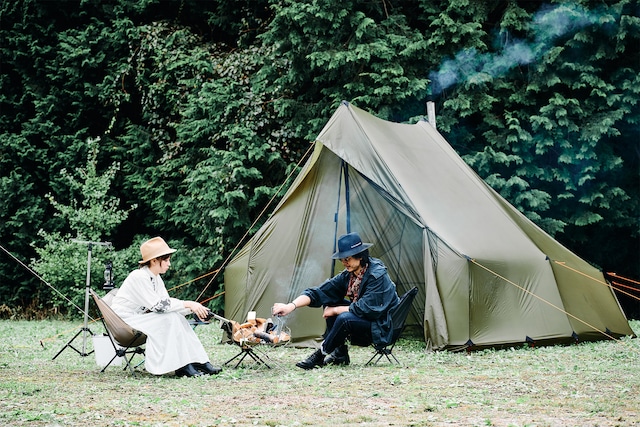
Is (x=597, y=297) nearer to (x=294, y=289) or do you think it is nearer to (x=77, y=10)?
(x=294, y=289)

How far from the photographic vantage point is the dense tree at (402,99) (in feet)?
33.7

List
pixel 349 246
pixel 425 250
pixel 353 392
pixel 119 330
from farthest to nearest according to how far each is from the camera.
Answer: pixel 425 250
pixel 349 246
pixel 119 330
pixel 353 392

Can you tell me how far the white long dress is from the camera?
5277 mm

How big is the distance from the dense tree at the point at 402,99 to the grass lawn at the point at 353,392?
422cm

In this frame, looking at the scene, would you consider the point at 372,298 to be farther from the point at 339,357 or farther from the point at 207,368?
the point at 207,368

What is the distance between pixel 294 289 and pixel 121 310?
2341mm

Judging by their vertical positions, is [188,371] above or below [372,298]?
below

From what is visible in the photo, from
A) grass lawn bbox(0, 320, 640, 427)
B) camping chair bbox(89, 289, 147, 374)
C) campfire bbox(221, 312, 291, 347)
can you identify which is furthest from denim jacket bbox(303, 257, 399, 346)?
camping chair bbox(89, 289, 147, 374)

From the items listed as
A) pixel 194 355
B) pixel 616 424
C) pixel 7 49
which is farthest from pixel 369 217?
pixel 7 49

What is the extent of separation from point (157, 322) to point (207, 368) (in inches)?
18.6

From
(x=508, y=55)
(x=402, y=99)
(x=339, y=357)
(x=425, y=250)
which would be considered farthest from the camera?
(x=508, y=55)

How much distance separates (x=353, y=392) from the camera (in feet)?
15.1

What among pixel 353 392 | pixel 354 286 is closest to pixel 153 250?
pixel 354 286

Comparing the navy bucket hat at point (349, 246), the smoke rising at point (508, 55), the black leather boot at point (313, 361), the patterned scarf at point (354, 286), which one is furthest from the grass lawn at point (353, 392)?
the smoke rising at point (508, 55)
